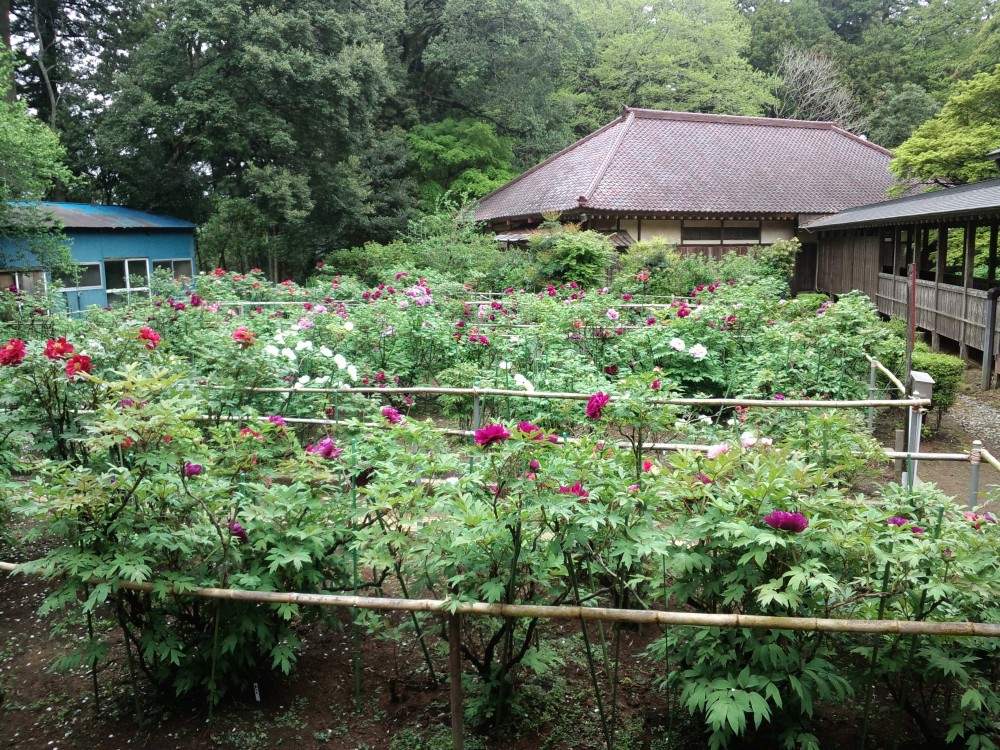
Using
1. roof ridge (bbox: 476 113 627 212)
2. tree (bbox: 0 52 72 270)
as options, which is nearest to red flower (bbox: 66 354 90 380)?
tree (bbox: 0 52 72 270)

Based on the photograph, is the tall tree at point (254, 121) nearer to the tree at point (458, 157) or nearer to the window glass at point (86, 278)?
the tree at point (458, 157)

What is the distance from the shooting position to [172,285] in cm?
1212

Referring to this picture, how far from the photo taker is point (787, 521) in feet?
7.91

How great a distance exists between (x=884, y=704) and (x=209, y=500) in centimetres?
278

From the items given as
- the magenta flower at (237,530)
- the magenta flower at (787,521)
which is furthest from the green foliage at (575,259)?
the magenta flower at (787,521)

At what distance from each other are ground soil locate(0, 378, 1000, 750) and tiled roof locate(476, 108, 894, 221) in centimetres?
1488

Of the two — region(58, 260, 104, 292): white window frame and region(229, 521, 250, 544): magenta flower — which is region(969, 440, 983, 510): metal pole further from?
region(58, 260, 104, 292): white window frame

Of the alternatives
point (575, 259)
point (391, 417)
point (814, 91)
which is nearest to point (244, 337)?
point (391, 417)

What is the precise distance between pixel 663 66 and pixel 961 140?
15.6m

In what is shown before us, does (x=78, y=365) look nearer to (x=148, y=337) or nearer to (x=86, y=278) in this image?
(x=148, y=337)

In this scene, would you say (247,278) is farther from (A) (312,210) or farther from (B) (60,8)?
(B) (60,8)

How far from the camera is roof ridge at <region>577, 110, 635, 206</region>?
17.6 meters

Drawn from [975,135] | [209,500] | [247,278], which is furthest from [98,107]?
[209,500]

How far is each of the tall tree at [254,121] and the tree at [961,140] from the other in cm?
1390
